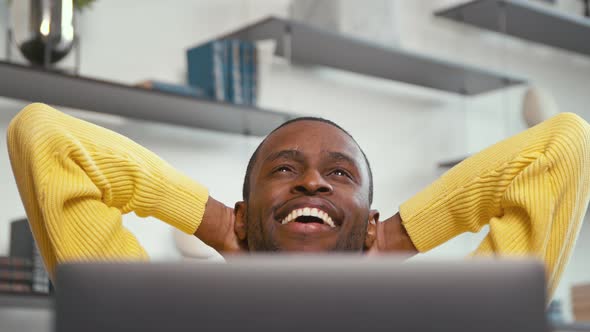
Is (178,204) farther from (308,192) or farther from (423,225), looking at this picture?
(423,225)

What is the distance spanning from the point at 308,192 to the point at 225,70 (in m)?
1.50

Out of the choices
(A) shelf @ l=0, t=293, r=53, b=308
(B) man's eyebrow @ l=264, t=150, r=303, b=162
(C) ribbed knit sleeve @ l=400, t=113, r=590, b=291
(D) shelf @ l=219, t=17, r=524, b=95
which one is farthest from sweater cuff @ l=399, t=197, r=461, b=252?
(D) shelf @ l=219, t=17, r=524, b=95

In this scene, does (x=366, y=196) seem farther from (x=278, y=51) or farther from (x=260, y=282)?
(x=278, y=51)

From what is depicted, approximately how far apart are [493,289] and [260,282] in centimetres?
13

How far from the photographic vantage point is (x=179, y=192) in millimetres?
1371

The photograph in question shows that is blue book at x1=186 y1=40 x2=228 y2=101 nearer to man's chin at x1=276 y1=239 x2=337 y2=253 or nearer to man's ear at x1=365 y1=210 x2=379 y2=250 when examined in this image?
man's ear at x1=365 y1=210 x2=379 y2=250

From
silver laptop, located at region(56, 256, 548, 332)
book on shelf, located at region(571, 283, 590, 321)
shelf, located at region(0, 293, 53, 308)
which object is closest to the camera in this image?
silver laptop, located at region(56, 256, 548, 332)

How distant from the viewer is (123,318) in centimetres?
52

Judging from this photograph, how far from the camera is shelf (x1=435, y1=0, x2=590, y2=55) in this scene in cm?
332

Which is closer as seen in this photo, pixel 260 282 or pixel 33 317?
pixel 260 282

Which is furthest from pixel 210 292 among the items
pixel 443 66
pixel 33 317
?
pixel 443 66

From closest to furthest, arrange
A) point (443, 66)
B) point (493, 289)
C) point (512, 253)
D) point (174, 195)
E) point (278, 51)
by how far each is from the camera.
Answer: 1. point (493, 289)
2. point (512, 253)
3. point (174, 195)
4. point (278, 51)
5. point (443, 66)

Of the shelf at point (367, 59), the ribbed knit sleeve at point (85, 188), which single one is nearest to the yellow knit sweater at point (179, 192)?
the ribbed knit sleeve at point (85, 188)

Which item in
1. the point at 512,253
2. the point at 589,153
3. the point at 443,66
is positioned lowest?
the point at 512,253
